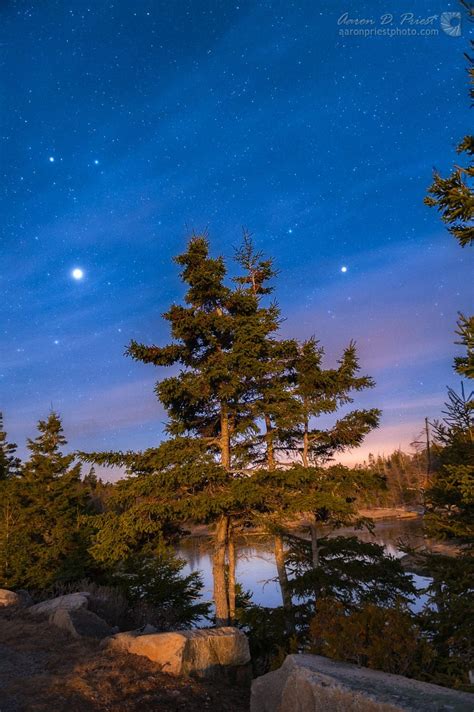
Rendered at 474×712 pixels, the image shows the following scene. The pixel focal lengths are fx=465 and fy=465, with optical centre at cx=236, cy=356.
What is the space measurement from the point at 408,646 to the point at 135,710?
414 cm

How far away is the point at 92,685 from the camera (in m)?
7.47

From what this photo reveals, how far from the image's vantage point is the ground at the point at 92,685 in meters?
6.89

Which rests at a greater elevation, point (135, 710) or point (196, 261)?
point (196, 261)

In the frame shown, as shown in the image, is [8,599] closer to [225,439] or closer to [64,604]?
[64,604]

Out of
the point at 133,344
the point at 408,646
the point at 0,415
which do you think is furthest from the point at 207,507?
the point at 0,415

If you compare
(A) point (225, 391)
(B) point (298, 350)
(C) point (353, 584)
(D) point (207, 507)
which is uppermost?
(B) point (298, 350)

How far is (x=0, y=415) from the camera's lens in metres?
43.5

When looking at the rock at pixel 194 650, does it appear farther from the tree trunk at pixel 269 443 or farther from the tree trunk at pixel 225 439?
the tree trunk at pixel 269 443

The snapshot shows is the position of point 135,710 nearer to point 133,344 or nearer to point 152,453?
point 152,453

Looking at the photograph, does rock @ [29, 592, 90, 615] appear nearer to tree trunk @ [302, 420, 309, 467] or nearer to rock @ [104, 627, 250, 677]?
rock @ [104, 627, 250, 677]

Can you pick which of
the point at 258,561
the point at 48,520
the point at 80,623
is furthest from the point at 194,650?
the point at 258,561

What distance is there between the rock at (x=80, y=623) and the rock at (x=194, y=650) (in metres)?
1.57

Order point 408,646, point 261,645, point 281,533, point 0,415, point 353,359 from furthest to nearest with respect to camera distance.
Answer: point 0,415 → point 353,359 → point 281,533 → point 261,645 → point 408,646

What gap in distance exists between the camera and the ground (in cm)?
689
